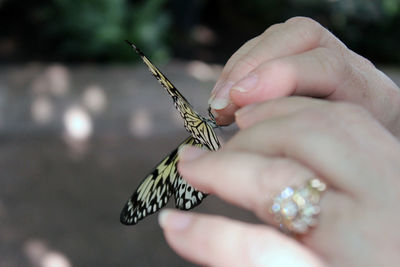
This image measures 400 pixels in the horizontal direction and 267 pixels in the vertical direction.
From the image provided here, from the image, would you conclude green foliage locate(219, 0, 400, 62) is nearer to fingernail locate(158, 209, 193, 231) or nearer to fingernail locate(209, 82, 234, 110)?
fingernail locate(209, 82, 234, 110)

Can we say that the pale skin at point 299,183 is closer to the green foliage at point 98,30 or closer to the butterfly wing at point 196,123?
the butterfly wing at point 196,123

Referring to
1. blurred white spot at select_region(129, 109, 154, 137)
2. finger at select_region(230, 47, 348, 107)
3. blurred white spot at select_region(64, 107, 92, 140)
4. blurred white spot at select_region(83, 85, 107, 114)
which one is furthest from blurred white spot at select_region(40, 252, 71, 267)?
finger at select_region(230, 47, 348, 107)

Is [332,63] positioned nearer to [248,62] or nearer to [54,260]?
[248,62]

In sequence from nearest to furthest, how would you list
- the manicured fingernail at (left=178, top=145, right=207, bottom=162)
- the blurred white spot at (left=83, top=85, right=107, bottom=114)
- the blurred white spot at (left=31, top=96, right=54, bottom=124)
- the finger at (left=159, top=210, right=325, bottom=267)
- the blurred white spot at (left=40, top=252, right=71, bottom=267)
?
the finger at (left=159, top=210, right=325, bottom=267) < the manicured fingernail at (left=178, top=145, right=207, bottom=162) < the blurred white spot at (left=40, top=252, right=71, bottom=267) < the blurred white spot at (left=31, top=96, right=54, bottom=124) < the blurred white spot at (left=83, top=85, right=107, bottom=114)

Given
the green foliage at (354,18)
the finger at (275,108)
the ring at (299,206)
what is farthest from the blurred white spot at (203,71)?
the ring at (299,206)

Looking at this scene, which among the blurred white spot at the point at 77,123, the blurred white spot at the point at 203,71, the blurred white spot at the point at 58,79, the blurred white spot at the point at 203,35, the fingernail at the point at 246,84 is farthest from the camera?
the blurred white spot at the point at 203,35

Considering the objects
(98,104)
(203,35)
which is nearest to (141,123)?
(98,104)

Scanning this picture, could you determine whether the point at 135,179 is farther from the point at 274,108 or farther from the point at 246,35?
the point at 246,35
